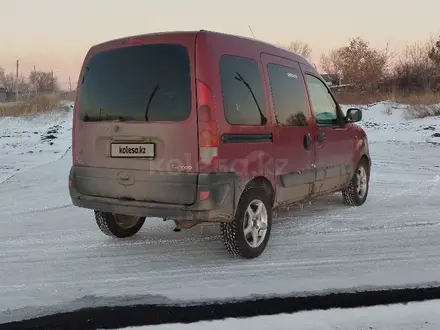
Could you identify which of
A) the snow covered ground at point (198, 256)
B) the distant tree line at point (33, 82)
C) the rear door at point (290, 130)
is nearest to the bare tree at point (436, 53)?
the snow covered ground at point (198, 256)

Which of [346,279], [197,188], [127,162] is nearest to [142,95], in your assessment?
[127,162]

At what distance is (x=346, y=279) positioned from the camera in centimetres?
370

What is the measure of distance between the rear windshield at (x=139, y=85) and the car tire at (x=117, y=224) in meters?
1.15

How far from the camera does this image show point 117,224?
493 cm

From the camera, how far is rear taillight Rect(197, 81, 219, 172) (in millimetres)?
3676

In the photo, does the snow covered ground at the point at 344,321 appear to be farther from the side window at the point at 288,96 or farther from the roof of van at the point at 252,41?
the roof of van at the point at 252,41

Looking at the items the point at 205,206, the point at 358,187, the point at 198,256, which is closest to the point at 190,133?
the point at 205,206

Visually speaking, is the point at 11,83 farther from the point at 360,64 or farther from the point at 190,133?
the point at 190,133

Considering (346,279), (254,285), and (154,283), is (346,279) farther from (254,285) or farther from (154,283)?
(154,283)

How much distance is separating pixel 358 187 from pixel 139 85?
12.8 feet

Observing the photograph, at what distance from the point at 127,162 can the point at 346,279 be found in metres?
2.07

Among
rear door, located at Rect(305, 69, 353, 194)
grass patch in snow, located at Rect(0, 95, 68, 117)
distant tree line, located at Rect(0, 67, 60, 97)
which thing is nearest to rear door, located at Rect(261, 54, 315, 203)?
rear door, located at Rect(305, 69, 353, 194)

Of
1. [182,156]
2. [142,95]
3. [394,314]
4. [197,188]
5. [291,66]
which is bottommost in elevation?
[394,314]

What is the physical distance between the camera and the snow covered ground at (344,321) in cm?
286
